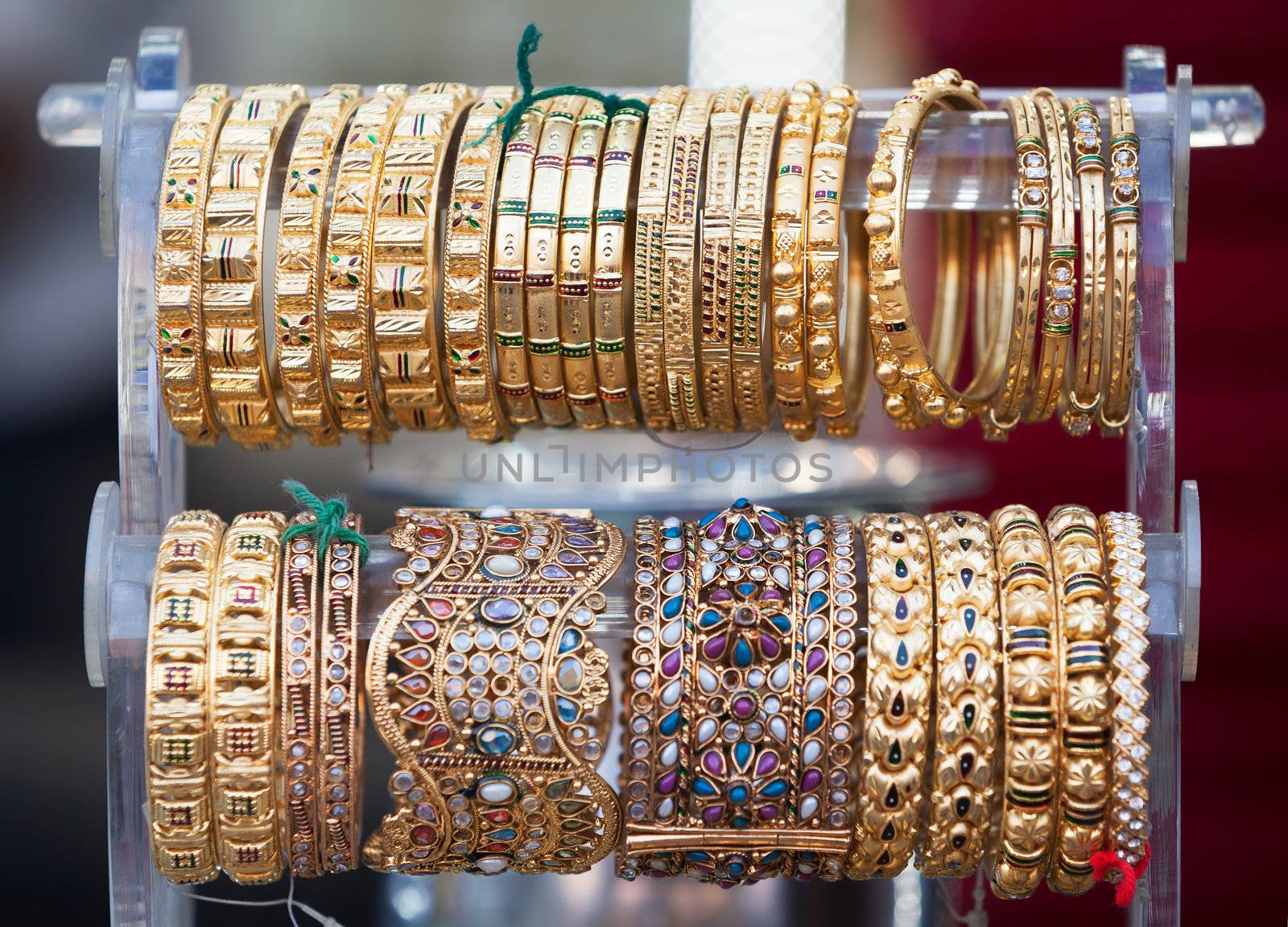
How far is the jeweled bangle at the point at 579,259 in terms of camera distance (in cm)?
72

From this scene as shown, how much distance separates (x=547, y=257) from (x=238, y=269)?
168 millimetres

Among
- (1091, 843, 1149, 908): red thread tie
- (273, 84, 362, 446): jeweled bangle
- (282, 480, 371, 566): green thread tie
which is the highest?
(273, 84, 362, 446): jeweled bangle

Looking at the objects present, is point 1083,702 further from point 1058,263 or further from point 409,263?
point 409,263

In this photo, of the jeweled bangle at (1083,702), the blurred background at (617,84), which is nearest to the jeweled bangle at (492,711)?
the jeweled bangle at (1083,702)

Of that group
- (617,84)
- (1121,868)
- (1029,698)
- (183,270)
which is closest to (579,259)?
(183,270)

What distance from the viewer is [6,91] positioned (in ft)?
4.54

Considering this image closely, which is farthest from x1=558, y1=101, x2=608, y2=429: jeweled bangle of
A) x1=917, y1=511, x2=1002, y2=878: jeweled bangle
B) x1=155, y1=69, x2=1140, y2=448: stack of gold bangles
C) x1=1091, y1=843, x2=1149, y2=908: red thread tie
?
x1=1091, y1=843, x2=1149, y2=908: red thread tie

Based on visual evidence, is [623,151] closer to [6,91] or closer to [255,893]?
[255,893]

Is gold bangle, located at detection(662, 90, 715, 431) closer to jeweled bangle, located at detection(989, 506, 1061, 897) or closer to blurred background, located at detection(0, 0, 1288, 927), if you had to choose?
jeweled bangle, located at detection(989, 506, 1061, 897)

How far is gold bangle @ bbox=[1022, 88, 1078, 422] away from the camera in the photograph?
27.5 inches

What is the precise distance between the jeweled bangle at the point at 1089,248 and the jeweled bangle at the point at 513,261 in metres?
0.30

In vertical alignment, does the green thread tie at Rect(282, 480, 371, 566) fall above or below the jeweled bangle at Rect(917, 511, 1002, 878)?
above

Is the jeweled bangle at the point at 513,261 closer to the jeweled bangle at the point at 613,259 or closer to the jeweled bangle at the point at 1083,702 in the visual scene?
the jeweled bangle at the point at 613,259

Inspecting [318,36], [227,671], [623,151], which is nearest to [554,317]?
[623,151]
